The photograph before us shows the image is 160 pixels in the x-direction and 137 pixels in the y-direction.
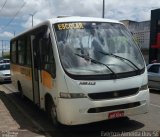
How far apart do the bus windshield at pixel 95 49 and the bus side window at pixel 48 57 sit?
0.31 meters

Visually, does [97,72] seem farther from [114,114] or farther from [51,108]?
[51,108]

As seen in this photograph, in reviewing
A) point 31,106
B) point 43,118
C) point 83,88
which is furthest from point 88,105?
point 31,106

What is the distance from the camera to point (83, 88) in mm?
8000

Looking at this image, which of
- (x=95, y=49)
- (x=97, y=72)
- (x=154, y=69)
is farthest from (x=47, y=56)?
(x=154, y=69)

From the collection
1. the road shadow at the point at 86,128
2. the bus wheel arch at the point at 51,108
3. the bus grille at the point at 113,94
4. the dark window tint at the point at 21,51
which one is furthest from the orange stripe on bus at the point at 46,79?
the dark window tint at the point at 21,51

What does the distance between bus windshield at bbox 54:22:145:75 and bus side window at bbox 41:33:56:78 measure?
1.02 feet

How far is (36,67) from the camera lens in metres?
10.7

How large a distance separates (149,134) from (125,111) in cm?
73

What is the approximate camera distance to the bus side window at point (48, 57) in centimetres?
869

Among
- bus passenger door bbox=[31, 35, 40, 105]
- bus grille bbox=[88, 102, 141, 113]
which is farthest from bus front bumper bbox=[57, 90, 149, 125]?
bus passenger door bbox=[31, 35, 40, 105]

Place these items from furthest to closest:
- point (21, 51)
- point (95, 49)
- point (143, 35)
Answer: point (143, 35) → point (21, 51) → point (95, 49)

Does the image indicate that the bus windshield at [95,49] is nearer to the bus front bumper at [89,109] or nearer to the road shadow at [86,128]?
the bus front bumper at [89,109]

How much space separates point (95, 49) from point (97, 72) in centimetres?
70

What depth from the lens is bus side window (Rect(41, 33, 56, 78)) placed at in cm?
869
